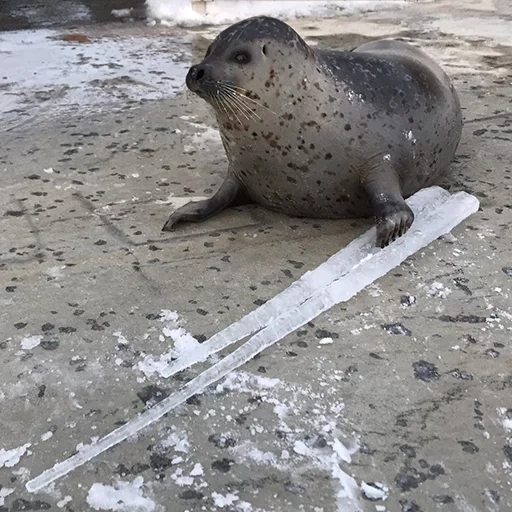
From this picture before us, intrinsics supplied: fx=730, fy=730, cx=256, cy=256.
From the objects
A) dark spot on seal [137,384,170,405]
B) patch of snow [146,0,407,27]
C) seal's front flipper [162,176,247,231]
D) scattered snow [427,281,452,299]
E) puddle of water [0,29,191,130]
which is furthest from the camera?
patch of snow [146,0,407,27]

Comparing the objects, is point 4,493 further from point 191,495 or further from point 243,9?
point 243,9

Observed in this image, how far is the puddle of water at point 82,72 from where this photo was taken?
4.16 metres

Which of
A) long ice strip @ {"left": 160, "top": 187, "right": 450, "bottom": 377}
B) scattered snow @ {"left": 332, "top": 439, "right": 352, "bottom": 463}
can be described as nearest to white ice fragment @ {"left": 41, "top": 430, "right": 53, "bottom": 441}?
long ice strip @ {"left": 160, "top": 187, "right": 450, "bottom": 377}

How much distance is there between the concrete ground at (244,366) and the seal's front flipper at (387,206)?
113 millimetres

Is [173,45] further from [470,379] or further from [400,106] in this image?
[470,379]

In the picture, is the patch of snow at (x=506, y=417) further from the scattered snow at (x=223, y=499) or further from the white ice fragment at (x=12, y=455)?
the white ice fragment at (x=12, y=455)

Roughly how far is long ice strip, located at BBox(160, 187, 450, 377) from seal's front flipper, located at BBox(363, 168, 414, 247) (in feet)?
0.25

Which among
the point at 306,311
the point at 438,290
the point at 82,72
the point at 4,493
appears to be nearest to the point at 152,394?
the point at 4,493

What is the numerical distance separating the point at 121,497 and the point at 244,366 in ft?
1.67

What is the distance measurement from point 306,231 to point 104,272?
72 centimetres

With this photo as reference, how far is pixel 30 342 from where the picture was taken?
198cm

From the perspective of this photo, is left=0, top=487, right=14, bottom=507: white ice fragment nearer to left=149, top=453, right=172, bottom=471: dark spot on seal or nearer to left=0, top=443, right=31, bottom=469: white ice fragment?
left=0, top=443, right=31, bottom=469: white ice fragment

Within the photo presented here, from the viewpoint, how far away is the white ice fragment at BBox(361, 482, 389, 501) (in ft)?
4.84

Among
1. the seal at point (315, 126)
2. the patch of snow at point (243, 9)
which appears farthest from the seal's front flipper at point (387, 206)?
the patch of snow at point (243, 9)
